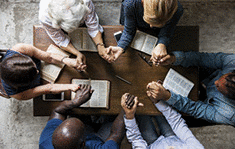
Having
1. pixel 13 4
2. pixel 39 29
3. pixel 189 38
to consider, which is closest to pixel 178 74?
pixel 189 38

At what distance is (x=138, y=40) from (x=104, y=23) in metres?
1.01

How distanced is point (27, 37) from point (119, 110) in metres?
1.90

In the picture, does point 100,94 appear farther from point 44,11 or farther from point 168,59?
point 44,11

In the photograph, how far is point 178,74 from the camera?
2.06 meters

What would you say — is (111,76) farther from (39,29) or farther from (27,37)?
(27,37)

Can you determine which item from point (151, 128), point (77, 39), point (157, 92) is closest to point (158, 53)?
point (157, 92)

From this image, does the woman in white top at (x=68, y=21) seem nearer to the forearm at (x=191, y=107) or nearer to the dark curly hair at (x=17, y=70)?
the dark curly hair at (x=17, y=70)

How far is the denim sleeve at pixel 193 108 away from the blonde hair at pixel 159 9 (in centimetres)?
83

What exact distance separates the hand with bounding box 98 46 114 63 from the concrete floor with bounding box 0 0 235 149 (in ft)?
3.35

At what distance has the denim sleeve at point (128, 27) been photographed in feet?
5.91

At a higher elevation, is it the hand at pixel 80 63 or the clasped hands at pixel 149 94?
the hand at pixel 80 63

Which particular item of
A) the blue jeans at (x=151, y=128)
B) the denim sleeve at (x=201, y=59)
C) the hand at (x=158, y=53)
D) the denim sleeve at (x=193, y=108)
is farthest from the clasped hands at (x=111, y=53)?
the blue jeans at (x=151, y=128)

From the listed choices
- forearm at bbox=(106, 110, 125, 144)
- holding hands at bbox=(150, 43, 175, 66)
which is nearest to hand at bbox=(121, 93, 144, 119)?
forearm at bbox=(106, 110, 125, 144)

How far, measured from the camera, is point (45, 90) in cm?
197
